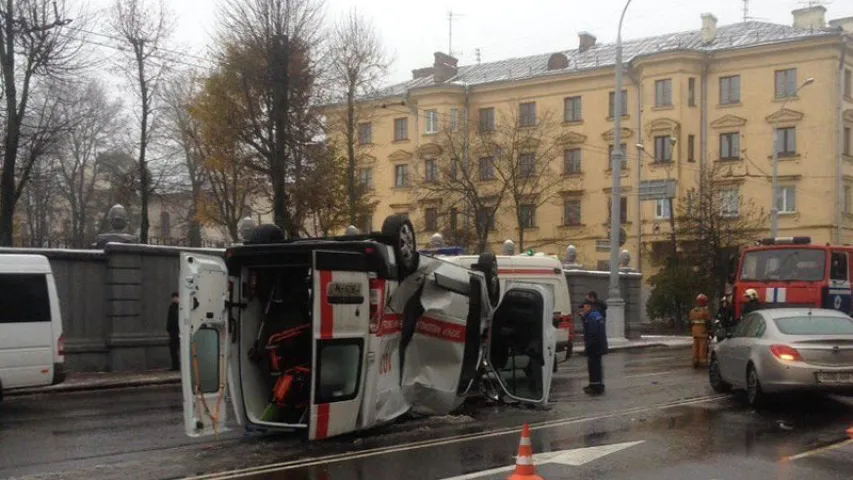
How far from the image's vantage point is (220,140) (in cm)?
2930

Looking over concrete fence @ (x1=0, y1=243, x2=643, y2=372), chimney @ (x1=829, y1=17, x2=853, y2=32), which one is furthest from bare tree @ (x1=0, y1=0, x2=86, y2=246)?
chimney @ (x1=829, y1=17, x2=853, y2=32)

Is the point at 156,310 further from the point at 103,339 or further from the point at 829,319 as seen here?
the point at 829,319

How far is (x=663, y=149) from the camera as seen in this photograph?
166ft

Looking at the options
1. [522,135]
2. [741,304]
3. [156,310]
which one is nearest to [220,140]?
[156,310]

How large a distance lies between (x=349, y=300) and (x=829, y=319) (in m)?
7.55

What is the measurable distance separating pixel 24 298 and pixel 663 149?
41.1 m

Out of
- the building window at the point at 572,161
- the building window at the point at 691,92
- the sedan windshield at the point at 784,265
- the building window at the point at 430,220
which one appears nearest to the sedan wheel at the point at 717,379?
the sedan windshield at the point at 784,265

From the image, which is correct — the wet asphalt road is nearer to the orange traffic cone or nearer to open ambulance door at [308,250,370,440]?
open ambulance door at [308,250,370,440]

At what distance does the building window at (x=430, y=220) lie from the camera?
165 feet

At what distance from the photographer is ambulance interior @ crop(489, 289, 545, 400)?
527 inches

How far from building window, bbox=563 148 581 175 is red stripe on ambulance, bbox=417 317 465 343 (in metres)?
42.6

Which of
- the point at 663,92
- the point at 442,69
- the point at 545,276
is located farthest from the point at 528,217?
the point at 545,276

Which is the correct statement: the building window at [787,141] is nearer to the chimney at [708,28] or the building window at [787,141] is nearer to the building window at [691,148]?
the building window at [691,148]

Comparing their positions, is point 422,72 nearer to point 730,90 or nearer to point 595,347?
point 730,90
